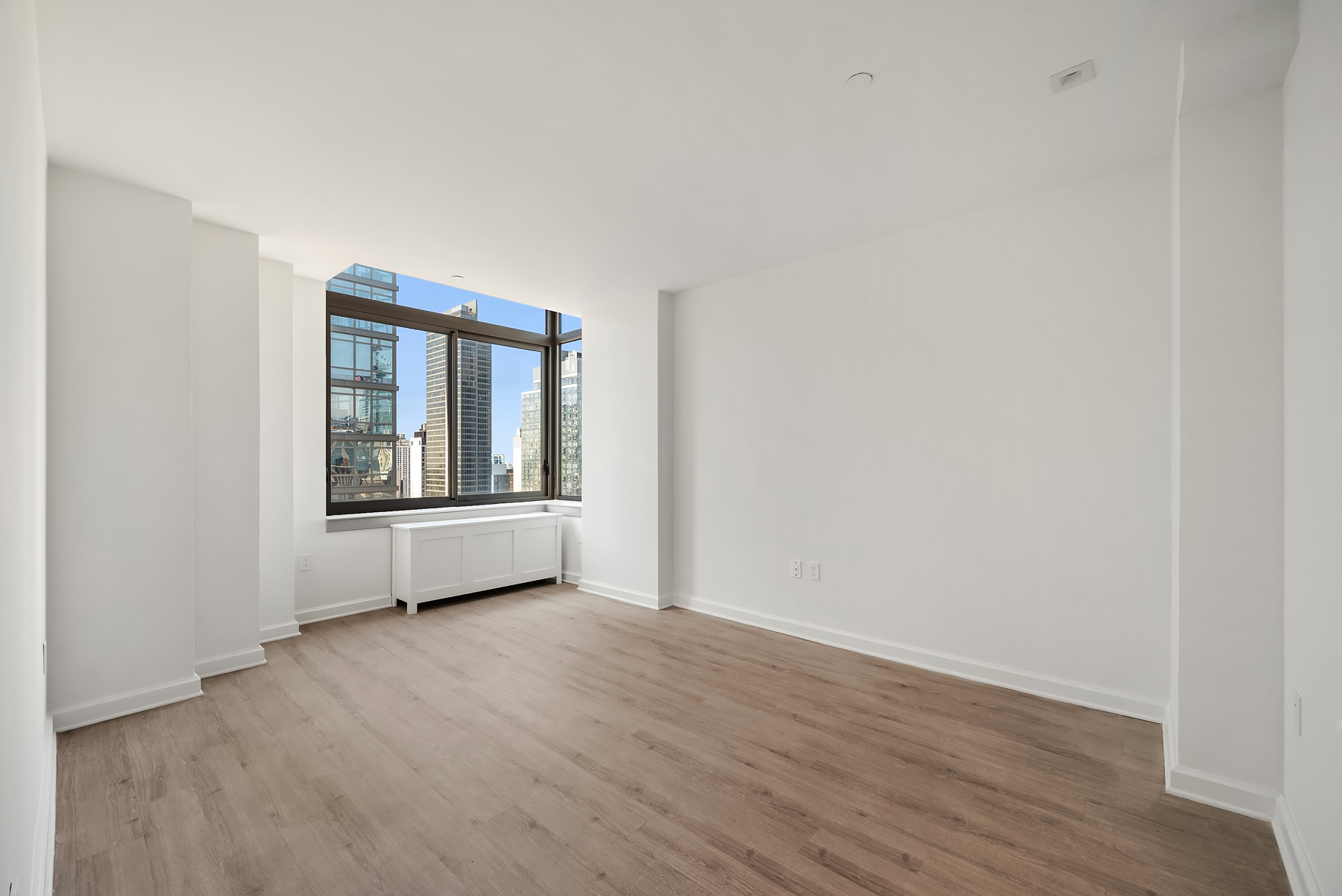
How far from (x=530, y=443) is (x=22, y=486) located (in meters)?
4.34

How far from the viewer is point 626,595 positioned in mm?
4777

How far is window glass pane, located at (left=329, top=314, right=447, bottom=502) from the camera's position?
454 cm

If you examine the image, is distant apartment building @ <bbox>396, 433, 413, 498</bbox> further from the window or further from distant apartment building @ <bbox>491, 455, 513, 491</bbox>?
distant apartment building @ <bbox>491, 455, 513, 491</bbox>

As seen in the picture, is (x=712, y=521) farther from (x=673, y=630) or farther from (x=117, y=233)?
(x=117, y=233)

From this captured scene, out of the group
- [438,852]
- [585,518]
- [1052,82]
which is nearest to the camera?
[438,852]

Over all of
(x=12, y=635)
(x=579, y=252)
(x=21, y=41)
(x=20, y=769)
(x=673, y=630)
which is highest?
(x=579, y=252)

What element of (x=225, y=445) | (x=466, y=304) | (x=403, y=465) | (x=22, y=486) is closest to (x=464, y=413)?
(x=403, y=465)

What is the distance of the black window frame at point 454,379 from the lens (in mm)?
4484

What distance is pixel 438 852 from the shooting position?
1774 mm

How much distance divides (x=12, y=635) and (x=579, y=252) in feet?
10.2

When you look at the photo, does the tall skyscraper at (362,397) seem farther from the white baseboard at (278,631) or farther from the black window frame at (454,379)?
the white baseboard at (278,631)

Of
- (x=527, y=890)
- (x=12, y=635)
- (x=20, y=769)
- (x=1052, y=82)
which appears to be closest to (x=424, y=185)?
(x=12, y=635)

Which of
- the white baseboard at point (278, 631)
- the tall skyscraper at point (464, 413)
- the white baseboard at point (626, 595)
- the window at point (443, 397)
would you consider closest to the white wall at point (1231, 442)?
the white baseboard at point (626, 595)

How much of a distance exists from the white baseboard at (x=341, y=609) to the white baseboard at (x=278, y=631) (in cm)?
7
